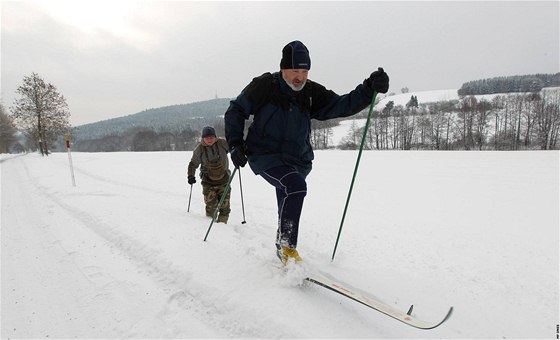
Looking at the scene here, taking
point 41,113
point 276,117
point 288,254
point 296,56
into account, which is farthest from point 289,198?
point 41,113

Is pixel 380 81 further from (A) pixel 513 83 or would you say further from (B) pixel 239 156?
(A) pixel 513 83

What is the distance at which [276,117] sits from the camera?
10.3 ft

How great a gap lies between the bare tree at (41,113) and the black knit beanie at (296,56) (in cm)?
4367

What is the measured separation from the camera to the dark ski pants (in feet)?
10.1

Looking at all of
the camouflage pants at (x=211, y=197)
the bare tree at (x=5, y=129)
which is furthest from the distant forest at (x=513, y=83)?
the bare tree at (x=5, y=129)

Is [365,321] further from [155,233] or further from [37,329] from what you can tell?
[155,233]

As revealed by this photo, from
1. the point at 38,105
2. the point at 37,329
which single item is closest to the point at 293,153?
the point at 37,329

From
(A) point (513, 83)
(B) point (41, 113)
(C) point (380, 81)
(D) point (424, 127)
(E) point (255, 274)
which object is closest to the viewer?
(C) point (380, 81)

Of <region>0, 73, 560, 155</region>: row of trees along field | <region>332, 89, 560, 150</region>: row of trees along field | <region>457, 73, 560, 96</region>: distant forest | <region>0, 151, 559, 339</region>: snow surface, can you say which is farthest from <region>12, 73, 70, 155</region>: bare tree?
<region>457, 73, 560, 96</region>: distant forest

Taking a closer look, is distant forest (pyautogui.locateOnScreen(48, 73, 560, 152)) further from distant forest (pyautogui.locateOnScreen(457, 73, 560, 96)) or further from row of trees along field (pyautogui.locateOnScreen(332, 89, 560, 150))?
distant forest (pyautogui.locateOnScreen(457, 73, 560, 96))

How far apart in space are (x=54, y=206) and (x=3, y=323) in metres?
5.26

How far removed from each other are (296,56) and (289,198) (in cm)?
144

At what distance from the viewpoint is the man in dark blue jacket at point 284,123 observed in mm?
3088

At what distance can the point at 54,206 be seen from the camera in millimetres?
7082
